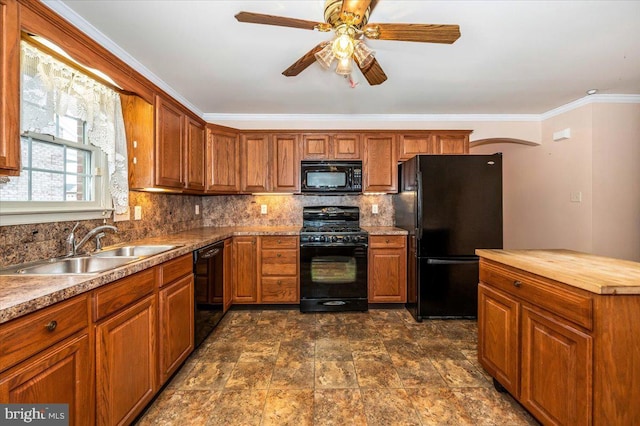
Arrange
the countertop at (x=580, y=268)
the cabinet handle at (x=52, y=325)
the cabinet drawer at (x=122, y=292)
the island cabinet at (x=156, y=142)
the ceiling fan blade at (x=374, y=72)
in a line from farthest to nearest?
the island cabinet at (x=156, y=142), the ceiling fan blade at (x=374, y=72), the cabinet drawer at (x=122, y=292), the countertop at (x=580, y=268), the cabinet handle at (x=52, y=325)

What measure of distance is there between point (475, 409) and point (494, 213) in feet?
6.31

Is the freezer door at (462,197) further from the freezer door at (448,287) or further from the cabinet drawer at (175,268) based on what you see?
the cabinet drawer at (175,268)

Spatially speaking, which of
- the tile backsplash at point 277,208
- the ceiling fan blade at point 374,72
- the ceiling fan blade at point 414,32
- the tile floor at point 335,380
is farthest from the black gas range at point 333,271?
the ceiling fan blade at point 414,32

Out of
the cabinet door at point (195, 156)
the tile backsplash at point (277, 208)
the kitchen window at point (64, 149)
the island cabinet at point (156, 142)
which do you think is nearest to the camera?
the kitchen window at point (64, 149)

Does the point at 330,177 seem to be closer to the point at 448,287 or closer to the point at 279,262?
the point at 279,262

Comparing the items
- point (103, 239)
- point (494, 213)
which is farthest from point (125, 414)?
point (494, 213)

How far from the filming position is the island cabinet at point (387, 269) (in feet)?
10.6

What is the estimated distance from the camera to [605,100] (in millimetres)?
3090

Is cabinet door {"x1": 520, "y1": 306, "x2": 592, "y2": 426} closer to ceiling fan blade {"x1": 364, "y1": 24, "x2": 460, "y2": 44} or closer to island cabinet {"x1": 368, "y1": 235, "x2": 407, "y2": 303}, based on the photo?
ceiling fan blade {"x1": 364, "y1": 24, "x2": 460, "y2": 44}

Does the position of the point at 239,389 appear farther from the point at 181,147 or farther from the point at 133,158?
the point at 181,147

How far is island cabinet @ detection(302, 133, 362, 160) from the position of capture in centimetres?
351

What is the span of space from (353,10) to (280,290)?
108 inches

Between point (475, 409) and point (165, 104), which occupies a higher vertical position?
point (165, 104)

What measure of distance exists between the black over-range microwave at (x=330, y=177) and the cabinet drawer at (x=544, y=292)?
1.89 meters
